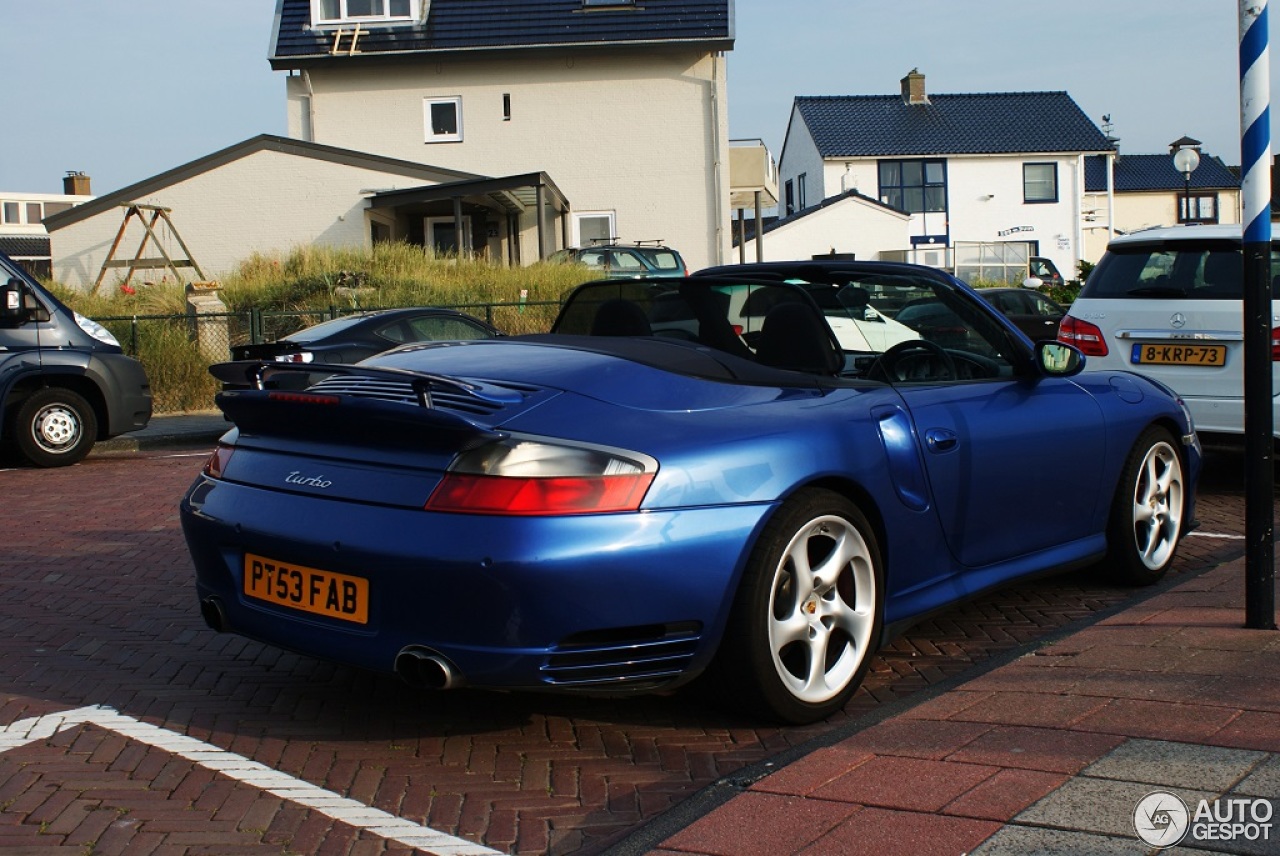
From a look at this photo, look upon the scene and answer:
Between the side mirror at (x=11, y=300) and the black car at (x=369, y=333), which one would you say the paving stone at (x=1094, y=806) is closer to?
the black car at (x=369, y=333)

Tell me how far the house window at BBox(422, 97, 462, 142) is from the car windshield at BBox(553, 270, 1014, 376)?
94.8 ft

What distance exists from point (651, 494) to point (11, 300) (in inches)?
370

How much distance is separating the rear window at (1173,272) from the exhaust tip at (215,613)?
626 centimetres

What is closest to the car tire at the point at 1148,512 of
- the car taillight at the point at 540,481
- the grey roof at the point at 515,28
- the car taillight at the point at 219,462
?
the car taillight at the point at 540,481

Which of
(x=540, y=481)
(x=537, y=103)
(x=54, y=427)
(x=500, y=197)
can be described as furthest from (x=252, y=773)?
(x=537, y=103)

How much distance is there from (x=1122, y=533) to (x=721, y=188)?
90.5 ft

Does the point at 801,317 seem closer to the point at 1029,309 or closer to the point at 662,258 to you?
the point at 1029,309

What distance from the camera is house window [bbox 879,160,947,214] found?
55625 mm

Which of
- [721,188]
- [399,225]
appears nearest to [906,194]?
[721,188]

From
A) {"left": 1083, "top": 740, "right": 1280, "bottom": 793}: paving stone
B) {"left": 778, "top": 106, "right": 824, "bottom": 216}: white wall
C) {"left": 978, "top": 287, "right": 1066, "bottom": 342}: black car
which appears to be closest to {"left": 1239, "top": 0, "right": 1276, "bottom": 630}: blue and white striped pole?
{"left": 1083, "top": 740, "right": 1280, "bottom": 793}: paving stone

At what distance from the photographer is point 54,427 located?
11.8 meters

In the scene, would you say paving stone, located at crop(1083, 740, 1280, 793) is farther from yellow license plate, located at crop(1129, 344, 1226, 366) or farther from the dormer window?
the dormer window

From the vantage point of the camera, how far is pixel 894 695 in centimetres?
445

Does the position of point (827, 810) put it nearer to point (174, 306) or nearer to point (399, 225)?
point (174, 306)
